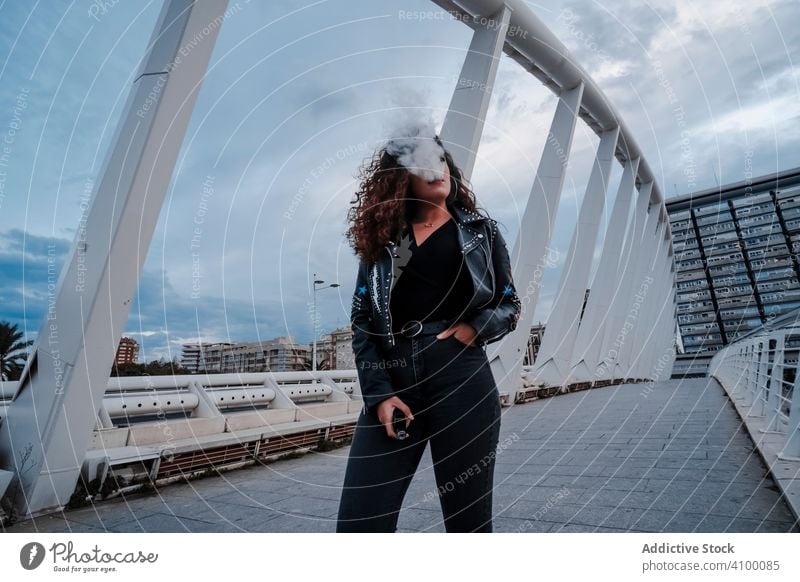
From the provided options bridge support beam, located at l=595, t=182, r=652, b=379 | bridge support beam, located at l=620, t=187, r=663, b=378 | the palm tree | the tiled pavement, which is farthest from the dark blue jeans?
bridge support beam, located at l=620, t=187, r=663, b=378

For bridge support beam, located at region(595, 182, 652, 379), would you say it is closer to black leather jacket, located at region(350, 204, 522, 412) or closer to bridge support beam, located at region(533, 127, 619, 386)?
bridge support beam, located at region(533, 127, 619, 386)

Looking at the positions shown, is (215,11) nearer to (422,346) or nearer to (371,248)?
(371,248)

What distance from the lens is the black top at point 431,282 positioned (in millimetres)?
1170

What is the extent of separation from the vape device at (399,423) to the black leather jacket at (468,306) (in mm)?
58

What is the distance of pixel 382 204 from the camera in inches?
51.4

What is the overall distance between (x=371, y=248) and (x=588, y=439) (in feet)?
12.1

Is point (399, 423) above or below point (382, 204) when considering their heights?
below

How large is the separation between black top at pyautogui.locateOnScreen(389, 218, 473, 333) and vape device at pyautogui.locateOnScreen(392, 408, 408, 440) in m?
0.23

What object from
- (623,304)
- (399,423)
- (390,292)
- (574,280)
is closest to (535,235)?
(574,280)

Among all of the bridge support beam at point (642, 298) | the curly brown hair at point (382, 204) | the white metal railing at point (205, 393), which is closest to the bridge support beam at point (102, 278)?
the white metal railing at point (205, 393)

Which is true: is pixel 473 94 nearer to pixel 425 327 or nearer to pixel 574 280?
pixel 425 327

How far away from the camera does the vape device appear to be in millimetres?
1095

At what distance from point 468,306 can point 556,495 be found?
1.81m
